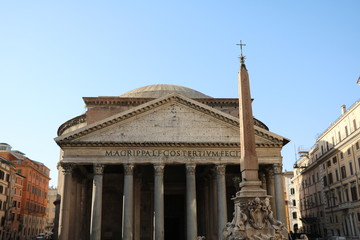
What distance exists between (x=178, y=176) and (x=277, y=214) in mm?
9094

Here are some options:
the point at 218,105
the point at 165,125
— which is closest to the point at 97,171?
the point at 165,125

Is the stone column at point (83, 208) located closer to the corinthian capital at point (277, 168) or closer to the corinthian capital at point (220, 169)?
the corinthian capital at point (220, 169)

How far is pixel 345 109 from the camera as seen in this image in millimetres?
33094

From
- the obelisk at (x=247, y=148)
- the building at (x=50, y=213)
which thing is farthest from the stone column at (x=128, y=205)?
the building at (x=50, y=213)

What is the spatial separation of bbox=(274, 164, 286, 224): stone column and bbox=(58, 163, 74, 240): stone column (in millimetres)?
12110

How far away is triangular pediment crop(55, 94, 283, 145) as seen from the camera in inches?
870

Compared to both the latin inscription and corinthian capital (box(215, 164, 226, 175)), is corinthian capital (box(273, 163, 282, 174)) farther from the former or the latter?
corinthian capital (box(215, 164, 226, 175))

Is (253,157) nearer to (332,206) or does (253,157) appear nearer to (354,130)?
(354,130)

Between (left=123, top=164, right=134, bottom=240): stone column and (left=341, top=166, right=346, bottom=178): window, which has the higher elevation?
(left=341, top=166, right=346, bottom=178): window

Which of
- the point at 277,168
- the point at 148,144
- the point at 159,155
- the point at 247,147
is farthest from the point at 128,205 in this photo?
the point at 247,147

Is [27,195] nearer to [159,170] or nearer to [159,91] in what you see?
[159,91]

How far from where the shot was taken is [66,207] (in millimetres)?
21172

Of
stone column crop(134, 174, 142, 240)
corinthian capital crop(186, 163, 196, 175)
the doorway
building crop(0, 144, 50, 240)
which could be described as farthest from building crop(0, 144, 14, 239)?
corinthian capital crop(186, 163, 196, 175)

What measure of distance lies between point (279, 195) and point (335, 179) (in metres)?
14.5
